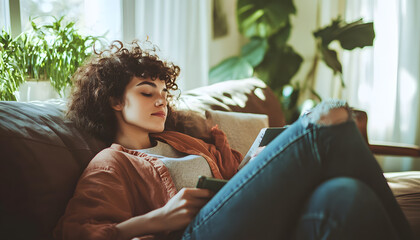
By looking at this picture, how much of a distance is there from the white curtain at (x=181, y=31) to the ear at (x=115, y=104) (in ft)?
2.78

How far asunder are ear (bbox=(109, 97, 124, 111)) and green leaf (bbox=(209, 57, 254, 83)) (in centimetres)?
138

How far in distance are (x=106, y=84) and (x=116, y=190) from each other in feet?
1.45

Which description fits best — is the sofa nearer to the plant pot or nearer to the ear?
the ear

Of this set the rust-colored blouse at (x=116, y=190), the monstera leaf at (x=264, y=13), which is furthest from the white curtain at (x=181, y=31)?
the rust-colored blouse at (x=116, y=190)

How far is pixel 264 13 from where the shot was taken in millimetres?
2721

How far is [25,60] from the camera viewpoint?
5.00ft

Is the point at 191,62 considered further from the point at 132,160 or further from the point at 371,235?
the point at 371,235

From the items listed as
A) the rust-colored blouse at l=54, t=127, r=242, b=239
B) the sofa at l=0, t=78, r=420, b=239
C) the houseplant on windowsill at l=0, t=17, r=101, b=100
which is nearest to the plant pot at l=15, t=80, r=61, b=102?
the houseplant on windowsill at l=0, t=17, r=101, b=100

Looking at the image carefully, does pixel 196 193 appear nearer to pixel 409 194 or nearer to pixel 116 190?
pixel 116 190

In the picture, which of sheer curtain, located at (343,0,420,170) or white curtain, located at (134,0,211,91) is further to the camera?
sheer curtain, located at (343,0,420,170)

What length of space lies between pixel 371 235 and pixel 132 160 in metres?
0.69

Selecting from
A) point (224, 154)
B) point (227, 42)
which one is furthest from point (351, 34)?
point (224, 154)

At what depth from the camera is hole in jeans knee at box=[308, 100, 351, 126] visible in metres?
0.82

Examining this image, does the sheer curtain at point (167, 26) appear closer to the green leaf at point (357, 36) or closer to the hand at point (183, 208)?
the green leaf at point (357, 36)
